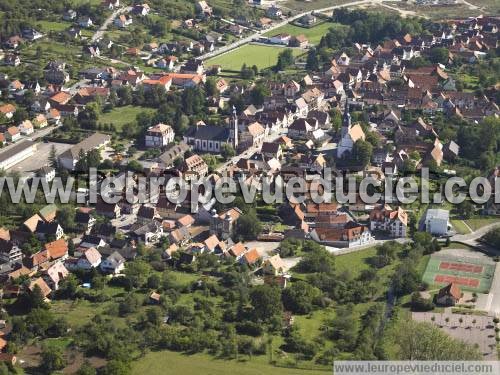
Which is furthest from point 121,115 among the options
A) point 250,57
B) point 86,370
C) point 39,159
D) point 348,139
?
point 86,370

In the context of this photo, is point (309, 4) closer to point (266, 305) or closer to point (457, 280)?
point (457, 280)

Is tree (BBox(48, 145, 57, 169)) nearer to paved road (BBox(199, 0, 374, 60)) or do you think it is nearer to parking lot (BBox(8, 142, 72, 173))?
parking lot (BBox(8, 142, 72, 173))

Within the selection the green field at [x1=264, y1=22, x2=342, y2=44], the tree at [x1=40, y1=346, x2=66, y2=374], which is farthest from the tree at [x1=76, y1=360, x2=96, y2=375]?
the green field at [x1=264, y1=22, x2=342, y2=44]

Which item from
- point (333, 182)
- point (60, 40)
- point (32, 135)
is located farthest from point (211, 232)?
point (60, 40)

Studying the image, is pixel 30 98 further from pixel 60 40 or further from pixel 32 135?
pixel 60 40

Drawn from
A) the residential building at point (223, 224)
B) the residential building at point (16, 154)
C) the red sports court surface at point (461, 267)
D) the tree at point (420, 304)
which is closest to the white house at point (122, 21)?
the residential building at point (16, 154)
